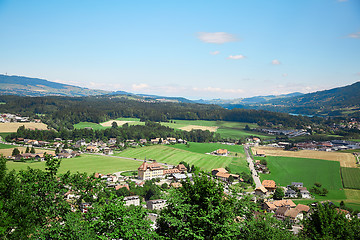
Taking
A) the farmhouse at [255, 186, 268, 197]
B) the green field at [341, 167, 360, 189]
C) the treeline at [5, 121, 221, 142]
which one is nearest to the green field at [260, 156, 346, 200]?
the green field at [341, 167, 360, 189]

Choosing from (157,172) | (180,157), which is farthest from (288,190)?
(180,157)

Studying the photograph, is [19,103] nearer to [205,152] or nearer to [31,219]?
[205,152]

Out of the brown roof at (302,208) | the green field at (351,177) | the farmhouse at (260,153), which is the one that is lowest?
the brown roof at (302,208)

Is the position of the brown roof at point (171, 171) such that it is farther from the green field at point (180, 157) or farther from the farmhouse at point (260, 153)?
the farmhouse at point (260, 153)

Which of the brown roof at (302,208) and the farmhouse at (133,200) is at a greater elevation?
the brown roof at (302,208)

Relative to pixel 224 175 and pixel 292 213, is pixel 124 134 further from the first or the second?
pixel 292 213

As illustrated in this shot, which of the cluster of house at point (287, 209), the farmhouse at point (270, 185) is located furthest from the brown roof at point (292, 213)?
the farmhouse at point (270, 185)

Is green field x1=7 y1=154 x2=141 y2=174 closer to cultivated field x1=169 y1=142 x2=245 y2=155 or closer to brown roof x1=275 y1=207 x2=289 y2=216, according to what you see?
cultivated field x1=169 y1=142 x2=245 y2=155
